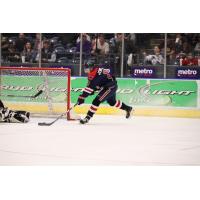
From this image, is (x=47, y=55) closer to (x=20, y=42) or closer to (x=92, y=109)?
(x=20, y=42)

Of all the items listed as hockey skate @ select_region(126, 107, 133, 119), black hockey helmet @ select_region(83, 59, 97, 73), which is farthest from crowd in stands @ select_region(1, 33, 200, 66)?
hockey skate @ select_region(126, 107, 133, 119)

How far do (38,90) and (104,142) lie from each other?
3322 mm

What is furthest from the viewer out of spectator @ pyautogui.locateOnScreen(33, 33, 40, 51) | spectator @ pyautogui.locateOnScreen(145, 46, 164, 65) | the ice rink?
spectator @ pyautogui.locateOnScreen(33, 33, 40, 51)

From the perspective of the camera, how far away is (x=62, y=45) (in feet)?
37.5

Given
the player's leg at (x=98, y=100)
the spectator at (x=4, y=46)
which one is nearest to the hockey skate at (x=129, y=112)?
the player's leg at (x=98, y=100)

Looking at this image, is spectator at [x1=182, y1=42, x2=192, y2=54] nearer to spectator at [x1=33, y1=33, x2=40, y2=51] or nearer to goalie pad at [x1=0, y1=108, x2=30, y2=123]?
spectator at [x1=33, y1=33, x2=40, y2=51]

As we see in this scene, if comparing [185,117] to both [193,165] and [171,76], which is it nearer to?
[171,76]

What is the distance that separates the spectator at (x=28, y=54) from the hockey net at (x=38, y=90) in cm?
151

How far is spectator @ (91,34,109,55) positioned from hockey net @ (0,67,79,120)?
1370 mm

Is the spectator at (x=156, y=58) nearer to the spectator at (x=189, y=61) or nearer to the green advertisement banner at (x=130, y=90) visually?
the spectator at (x=189, y=61)

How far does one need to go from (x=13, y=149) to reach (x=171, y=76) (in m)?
5.03

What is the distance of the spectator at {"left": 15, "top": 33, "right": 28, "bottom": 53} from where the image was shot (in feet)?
38.1

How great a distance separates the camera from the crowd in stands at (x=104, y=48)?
10672 mm

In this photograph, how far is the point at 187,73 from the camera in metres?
10.6
